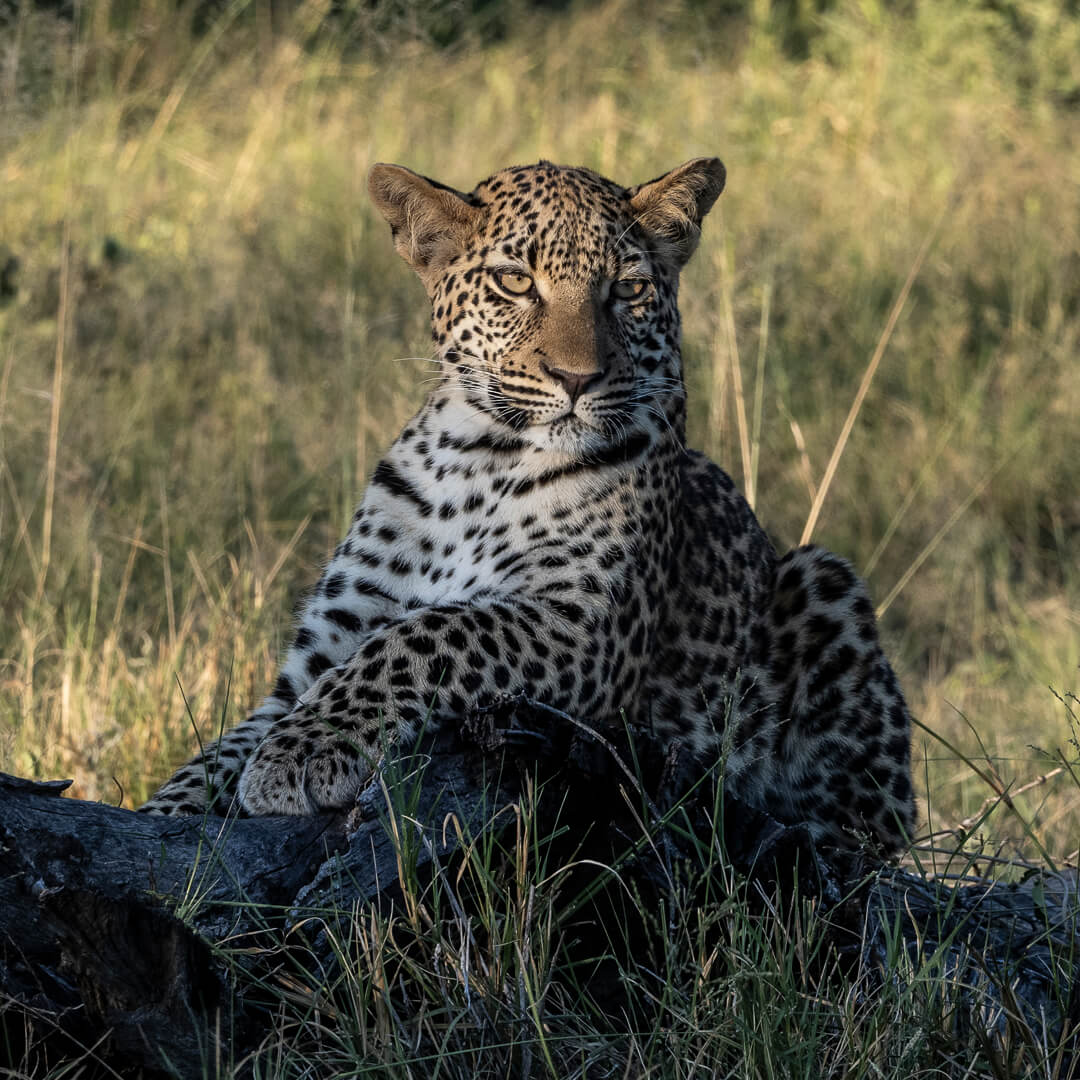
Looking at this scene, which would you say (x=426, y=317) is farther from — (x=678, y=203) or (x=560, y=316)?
(x=560, y=316)

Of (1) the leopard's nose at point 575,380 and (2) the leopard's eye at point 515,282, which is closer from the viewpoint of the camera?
(1) the leopard's nose at point 575,380

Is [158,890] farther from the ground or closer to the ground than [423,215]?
closer to the ground

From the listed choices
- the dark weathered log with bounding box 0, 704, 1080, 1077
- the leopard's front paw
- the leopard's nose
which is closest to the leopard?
the leopard's nose

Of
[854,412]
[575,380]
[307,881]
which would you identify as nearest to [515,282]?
[575,380]

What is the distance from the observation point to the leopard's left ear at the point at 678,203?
5.18 meters

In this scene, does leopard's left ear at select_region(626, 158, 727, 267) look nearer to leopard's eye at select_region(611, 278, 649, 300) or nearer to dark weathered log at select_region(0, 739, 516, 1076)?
leopard's eye at select_region(611, 278, 649, 300)

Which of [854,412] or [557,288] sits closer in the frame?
[557,288]

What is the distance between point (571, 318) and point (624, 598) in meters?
0.83

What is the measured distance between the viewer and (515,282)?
5016 millimetres

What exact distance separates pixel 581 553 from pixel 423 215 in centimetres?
126

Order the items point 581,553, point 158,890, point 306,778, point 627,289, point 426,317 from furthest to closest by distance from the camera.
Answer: point 426,317, point 627,289, point 581,553, point 306,778, point 158,890

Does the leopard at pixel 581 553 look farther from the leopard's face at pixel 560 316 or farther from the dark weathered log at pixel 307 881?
the dark weathered log at pixel 307 881

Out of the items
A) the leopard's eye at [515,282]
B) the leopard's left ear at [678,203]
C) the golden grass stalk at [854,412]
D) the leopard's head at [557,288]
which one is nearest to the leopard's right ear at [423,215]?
the leopard's head at [557,288]

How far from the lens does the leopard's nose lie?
4.70 metres
